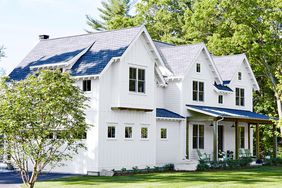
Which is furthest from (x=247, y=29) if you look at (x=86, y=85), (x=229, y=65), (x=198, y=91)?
(x=86, y=85)

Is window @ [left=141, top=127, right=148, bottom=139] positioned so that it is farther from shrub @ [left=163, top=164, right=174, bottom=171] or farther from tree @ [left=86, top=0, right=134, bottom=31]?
tree @ [left=86, top=0, right=134, bottom=31]

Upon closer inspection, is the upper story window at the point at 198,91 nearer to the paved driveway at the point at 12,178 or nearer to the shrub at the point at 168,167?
the shrub at the point at 168,167

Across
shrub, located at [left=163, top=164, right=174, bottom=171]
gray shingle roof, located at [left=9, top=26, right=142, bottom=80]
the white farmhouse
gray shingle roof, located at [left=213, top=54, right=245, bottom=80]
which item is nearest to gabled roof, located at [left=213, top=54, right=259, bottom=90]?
gray shingle roof, located at [left=213, top=54, right=245, bottom=80]

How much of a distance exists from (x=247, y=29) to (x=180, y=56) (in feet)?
38.4

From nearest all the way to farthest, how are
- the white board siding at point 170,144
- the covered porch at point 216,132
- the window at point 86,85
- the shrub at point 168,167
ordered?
the window at point 86,85 < the shrub at point 168,167 < the white board siding at point 170,144 < the covered porch at point 216,132

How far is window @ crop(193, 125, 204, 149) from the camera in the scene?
3634 cm

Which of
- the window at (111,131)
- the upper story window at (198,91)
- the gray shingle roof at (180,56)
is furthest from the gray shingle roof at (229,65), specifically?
the window at (111,131)

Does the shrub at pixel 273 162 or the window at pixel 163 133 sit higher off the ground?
the window at pixel 163 133

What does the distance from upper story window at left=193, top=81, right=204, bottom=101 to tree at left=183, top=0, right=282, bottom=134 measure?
10683 millimetres

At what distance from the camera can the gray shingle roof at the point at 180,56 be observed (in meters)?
35.3

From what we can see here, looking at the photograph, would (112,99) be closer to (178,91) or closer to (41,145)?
(178,91)

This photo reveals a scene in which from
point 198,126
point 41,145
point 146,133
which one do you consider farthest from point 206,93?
point 41,145

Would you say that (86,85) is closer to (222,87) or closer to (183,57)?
(183,57)

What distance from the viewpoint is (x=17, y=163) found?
17.7m
